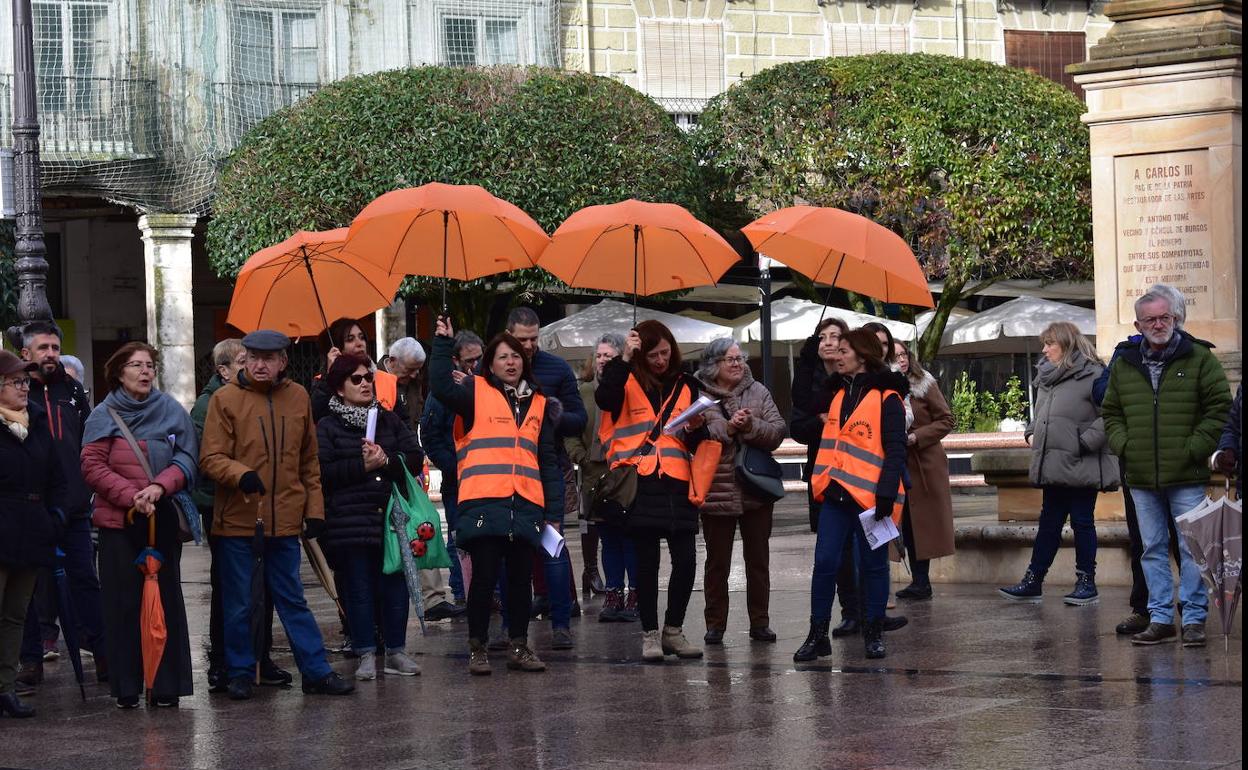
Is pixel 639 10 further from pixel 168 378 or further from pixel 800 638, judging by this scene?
pixel 800 638

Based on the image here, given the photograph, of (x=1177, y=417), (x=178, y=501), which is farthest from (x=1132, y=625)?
(x=178, y=501)

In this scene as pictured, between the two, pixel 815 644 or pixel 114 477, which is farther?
pixel 815 644

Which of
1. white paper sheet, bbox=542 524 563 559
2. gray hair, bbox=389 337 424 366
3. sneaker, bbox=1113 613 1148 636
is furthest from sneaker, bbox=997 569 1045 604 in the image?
gray hair, bbox=389 337 424 366

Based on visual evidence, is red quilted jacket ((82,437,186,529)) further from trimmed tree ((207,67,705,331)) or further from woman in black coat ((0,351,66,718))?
trimmed tree ((207,67,705,331))

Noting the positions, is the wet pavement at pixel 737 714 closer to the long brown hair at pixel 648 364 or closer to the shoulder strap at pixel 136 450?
the shoulder strap at pixel 136 450

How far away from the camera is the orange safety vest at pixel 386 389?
1113 cm

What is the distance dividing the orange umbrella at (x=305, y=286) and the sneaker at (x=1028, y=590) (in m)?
3.98

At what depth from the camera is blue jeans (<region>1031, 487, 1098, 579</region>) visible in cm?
1207

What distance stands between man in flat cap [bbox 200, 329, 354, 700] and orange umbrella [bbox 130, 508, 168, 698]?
0.29m

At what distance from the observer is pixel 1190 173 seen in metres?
13.2

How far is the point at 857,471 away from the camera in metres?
10.0

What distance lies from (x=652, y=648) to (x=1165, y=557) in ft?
8.27

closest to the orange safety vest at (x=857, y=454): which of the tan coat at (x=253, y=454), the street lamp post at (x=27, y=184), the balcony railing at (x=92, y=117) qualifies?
the tan coat at (x=253, y=454)

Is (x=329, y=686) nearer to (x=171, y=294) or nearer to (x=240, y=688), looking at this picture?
(x=240, y=688)
